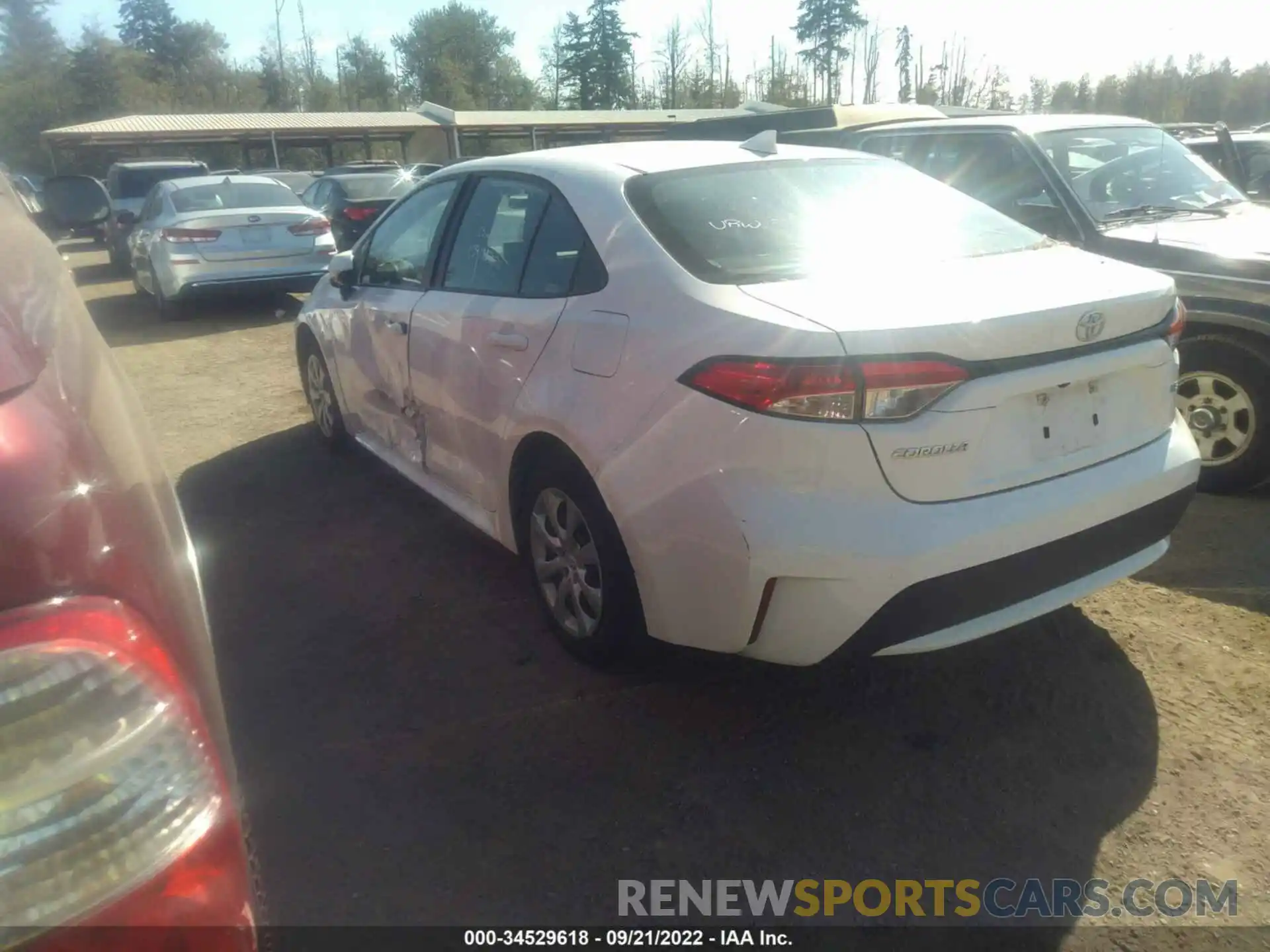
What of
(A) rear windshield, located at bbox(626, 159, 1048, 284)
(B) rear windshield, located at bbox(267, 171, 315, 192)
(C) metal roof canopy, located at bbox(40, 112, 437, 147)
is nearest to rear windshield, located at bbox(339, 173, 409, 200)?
(B) rear windshield, located at bbox(267, 171, 315, 192)

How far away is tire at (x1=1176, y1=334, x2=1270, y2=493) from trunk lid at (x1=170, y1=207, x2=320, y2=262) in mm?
9090

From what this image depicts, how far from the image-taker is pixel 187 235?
410 inches

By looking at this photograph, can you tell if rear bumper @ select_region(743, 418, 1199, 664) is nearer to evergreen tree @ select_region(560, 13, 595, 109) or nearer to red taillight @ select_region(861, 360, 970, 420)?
red taillight @ select_region(861, 360, 970, 420)

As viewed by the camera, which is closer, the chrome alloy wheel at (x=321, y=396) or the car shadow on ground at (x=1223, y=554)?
the car shadow on ground at (x=1223, y=554)

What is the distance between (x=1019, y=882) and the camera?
2.39 m

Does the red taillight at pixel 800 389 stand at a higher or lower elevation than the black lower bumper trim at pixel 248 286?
higher

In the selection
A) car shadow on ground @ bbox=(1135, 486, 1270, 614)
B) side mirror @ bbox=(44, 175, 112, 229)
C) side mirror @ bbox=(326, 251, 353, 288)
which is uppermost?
side mirror @ bbox=(44, 175, 112, 229)

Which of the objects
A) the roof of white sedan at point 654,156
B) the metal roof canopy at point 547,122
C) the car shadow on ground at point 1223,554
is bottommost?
the car shadow on ground at point 1223,554

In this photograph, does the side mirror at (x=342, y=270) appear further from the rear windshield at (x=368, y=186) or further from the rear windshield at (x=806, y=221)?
the rear windshield at (x=368, y=186)

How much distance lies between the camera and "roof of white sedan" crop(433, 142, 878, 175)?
3.42 metres

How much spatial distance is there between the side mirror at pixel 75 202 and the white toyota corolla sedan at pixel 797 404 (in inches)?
54.4

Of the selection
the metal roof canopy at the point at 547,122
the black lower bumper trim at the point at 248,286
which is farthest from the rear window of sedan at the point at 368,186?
the metal roof canopy at the point at 547,122

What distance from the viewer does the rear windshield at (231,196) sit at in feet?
36.8

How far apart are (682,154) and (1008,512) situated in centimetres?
181
